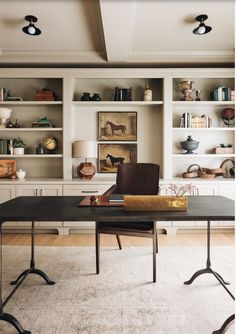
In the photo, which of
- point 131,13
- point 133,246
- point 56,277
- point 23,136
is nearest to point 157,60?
point 131,13

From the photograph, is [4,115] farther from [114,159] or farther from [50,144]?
[114,159]

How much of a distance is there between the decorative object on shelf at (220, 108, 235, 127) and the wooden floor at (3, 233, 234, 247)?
168cm

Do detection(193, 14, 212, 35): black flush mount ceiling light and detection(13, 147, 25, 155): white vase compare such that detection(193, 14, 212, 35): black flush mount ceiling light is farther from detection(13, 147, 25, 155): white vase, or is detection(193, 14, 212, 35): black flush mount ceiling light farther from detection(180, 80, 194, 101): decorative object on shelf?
detection(13, 147, 25, 155): white vase

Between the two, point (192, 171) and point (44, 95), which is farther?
point (192, 171)

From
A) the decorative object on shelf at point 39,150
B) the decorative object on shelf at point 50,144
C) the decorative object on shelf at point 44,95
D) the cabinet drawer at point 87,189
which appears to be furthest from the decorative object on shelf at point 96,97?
the cabinet drawer at point 87,189

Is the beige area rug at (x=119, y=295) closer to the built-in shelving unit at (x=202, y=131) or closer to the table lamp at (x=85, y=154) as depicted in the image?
the table lamp at (x=85, y=154)

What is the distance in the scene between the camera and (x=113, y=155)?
496 centimetres

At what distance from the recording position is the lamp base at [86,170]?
4.61 metres

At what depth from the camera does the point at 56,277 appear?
2744 millimetres

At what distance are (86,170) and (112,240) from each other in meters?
1.12

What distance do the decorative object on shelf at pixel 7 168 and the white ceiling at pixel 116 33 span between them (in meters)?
1.46

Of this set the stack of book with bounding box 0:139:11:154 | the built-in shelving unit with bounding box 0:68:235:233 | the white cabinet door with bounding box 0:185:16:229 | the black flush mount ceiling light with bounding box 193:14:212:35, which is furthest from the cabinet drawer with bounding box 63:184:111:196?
the black flush mount ceiling light with bounding box 193:14:212:35

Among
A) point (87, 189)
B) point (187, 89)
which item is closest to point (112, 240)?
point (87, 189)

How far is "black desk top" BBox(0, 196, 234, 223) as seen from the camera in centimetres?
184
